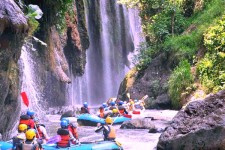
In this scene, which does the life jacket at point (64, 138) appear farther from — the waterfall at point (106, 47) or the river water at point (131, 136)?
the waterfall at point (106, 47)

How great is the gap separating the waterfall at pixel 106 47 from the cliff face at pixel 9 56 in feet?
60.8

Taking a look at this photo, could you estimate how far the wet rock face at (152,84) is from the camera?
17344mm

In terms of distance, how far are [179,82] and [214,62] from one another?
2.30 metres

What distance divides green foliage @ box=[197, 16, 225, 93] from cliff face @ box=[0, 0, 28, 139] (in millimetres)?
7336

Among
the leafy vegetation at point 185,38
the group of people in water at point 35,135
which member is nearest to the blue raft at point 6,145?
the group of people in water at point 35,135

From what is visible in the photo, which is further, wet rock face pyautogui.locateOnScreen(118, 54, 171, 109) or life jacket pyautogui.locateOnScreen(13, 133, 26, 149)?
wet rock face pyautogui.locateOnScreen(118, 54, 171, 109)

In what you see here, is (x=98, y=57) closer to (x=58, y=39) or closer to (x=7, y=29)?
(x=58, y=39)

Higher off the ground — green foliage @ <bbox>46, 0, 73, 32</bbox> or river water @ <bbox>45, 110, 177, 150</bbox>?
green foliage @ <bbox>46, 0, 73, 32</bbox>

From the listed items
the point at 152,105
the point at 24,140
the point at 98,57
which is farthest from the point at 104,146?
the point at 98,57

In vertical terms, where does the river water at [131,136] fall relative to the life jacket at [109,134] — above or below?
below

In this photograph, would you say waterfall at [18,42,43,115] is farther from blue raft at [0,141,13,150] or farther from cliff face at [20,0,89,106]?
blue raft at [0,141,13,150]

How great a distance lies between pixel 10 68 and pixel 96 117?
5760 millimetres

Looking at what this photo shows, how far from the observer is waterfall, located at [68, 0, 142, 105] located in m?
28.5

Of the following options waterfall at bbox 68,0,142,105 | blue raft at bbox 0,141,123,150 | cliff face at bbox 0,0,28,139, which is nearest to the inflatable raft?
blue raft at bbox 0,141,123,150
